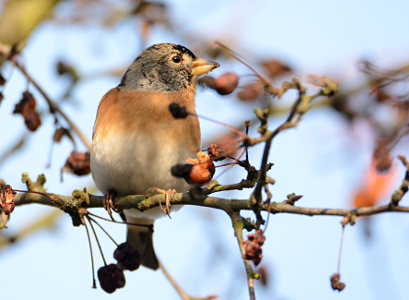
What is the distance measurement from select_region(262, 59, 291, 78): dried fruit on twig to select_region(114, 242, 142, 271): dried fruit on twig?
5.54 ft

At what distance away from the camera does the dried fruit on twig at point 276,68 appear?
13.6ft

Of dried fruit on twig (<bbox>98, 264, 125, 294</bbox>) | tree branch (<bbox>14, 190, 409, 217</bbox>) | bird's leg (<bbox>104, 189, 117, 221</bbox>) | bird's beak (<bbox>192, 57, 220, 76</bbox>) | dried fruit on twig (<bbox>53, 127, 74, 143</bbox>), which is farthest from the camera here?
bird's beak (<bbox>192, 57, 220, 76</bbox>)

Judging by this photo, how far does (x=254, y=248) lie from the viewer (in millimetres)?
2424

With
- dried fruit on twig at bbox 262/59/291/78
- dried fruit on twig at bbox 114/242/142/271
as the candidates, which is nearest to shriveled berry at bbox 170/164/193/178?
dried fruit on twig at bbox 114/242/142/271

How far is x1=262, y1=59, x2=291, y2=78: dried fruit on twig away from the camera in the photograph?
4.15 metres

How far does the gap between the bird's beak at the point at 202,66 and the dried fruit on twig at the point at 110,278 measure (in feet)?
7.13

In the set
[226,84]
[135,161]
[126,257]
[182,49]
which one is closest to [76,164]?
[135,161]

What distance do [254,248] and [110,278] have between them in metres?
1.23

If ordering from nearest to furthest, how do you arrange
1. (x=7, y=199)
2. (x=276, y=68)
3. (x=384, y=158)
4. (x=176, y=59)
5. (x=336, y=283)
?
(x=336, y=283)
(x=384, y=158)
(x=7, y=199)
(x=276, y=68)
(x=176, y=59)

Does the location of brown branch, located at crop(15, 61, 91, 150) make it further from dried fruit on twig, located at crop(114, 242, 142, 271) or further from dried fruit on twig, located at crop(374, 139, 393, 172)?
dried fruit on twig, located at crop(374, 139, 393, 172)

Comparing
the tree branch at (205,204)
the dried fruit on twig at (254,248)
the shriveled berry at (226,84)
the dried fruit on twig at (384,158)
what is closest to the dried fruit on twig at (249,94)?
the shriveled berry at (226,84)

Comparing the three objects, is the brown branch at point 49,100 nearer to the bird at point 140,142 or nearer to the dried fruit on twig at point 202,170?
the bird at point 140,142

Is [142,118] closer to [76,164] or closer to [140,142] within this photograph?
[140,142]

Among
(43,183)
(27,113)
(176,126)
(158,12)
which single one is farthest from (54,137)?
(158,12)
